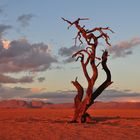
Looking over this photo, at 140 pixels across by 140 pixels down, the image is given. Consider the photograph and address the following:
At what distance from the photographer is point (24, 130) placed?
22906 millimetres

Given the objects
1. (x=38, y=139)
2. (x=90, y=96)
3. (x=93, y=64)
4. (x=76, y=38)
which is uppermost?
(x=76, y=38)

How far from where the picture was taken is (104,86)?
98.0 feet

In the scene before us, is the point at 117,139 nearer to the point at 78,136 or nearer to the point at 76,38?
the point at 78,136

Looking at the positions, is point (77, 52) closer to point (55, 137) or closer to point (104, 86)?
point (104, 86)

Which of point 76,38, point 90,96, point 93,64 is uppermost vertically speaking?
point 76,38

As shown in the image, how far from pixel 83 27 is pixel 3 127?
8.44 meters

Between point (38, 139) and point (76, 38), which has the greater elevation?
point (76, 38)

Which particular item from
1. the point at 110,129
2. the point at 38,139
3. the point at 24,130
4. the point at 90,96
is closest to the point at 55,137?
the point at 38,139

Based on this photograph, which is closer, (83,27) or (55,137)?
(55,137)

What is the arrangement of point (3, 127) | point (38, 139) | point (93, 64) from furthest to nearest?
point (93, 64)
point (3, 127)
point (38, 139)

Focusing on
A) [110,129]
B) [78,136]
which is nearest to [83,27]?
[110,129]

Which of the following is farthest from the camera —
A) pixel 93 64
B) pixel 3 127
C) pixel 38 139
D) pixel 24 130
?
pixel 93 64

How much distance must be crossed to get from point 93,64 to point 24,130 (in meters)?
7.70

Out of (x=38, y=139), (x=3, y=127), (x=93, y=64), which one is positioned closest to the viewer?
(x=38, y=139)
